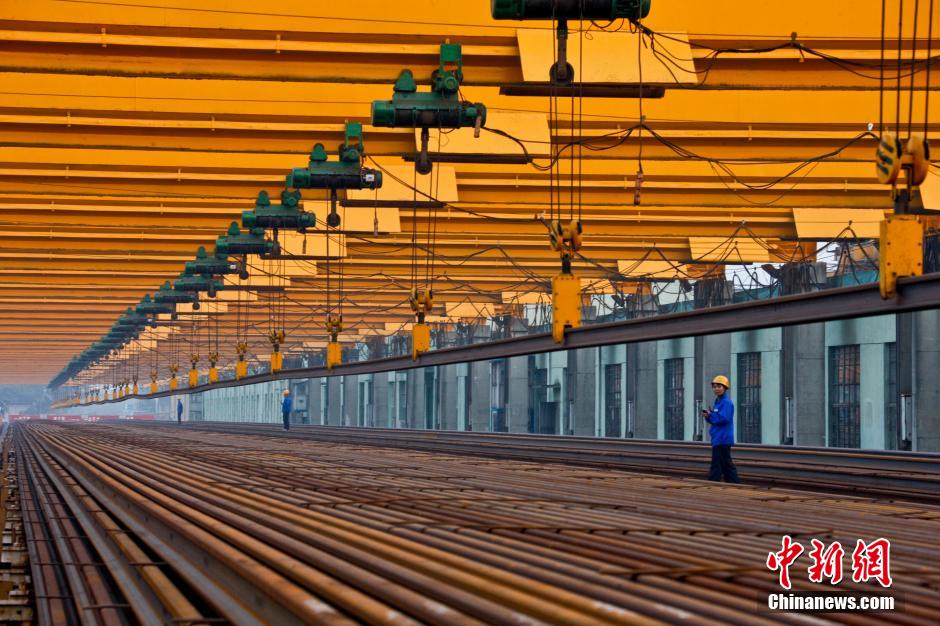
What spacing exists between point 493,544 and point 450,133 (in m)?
10.6

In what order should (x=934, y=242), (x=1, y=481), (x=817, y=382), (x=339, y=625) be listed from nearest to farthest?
(x=339, y=625) → (x=1, y=481) → (x=934, y=242) → (x=817, y=382)

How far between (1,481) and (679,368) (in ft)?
60.9

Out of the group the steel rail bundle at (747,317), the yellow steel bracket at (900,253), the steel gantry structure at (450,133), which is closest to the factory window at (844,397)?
the steel gantry structure at (450,133)

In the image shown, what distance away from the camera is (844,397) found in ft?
85.7

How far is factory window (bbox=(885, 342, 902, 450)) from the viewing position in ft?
78.9

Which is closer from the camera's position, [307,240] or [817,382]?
[307,240]

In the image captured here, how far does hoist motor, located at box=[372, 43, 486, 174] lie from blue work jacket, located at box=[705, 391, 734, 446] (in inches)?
162

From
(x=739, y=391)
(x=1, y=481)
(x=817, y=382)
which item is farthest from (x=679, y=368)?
(x=1, y=481)

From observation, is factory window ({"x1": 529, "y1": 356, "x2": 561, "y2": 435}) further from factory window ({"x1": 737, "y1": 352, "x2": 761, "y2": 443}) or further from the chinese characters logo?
the chinese characters logo

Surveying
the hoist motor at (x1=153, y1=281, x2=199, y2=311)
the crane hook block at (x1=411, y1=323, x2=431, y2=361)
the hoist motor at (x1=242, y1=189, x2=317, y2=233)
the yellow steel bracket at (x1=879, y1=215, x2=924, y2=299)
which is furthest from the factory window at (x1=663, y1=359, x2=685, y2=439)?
the yellow steel bracket at (x1=879, y1=215, x2=924, y2=299)

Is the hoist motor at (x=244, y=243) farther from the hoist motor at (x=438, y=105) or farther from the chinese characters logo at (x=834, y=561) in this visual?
the chinese characters logo at (x=834, y=561)

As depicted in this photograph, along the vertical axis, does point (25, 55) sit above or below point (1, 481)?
above

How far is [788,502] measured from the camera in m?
Answer: 10.3

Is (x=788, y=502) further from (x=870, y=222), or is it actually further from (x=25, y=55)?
(x=870, y=222)
